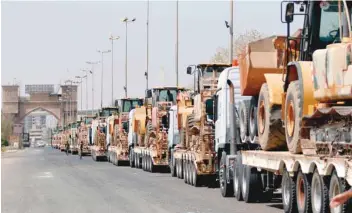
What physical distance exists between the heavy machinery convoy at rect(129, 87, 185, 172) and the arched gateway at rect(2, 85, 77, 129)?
428ft

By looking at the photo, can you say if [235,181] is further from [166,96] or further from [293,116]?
[166,96]

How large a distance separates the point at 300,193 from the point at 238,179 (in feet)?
19.0

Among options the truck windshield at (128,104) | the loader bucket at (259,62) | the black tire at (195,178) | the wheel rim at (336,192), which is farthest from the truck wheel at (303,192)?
the truck windshield at (128,104)

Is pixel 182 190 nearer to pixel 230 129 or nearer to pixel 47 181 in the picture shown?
pixel 230 129

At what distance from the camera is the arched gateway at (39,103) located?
179500mm

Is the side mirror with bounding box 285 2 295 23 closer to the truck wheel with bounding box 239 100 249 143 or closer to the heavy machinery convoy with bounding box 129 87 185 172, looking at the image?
the truck wheel with bounding box 239 100 249 143

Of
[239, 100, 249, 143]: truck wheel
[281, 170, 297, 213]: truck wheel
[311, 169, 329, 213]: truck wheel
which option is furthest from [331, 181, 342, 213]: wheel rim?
[239, 100, 249, 143]: truck wheel

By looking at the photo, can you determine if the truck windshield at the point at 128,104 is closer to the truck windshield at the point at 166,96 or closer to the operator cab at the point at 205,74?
the truck windshield at the point at 166,96

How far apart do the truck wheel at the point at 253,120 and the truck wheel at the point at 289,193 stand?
3380mm

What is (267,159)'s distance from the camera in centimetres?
1839

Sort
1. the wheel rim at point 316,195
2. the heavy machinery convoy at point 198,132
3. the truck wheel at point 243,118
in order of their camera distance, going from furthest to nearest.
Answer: the heavy machinery convoy at point 198,132
the truck wheel at point 243,118
the wheel rim at point 316,195

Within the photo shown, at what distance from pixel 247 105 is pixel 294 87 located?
508 cm

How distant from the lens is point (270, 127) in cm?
1873

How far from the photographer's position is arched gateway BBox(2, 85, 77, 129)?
17950 cm
